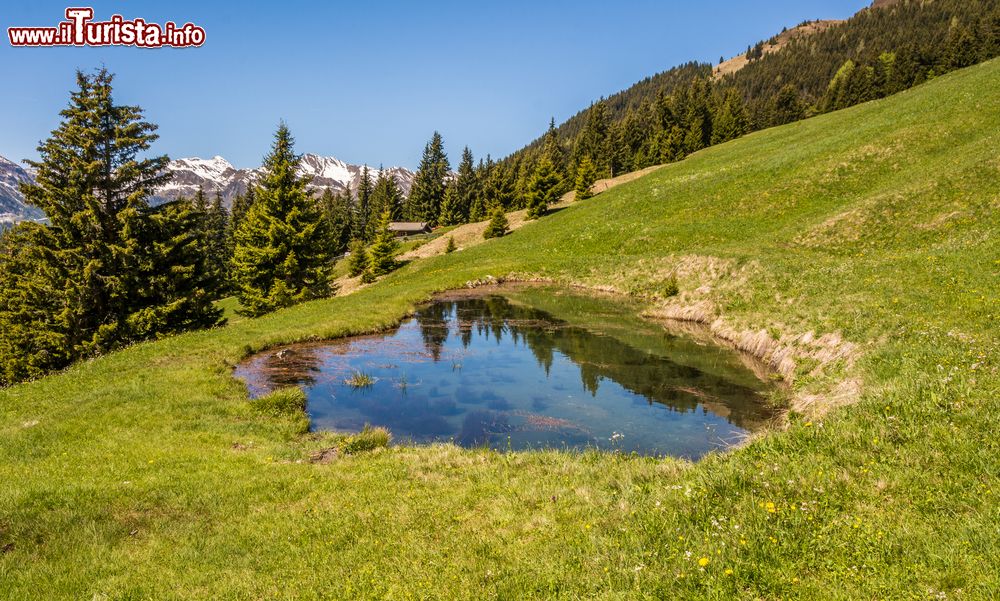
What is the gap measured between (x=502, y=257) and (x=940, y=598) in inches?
1885

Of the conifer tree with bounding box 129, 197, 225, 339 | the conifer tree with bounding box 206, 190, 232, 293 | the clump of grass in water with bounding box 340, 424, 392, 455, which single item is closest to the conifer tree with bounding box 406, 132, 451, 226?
the conifer tree with bounding box 206, 190, 232, 293

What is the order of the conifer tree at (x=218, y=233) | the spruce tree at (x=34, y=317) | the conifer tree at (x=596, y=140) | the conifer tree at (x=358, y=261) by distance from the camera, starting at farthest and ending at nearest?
the conifer tree at (x=596, y=140), the conifer tree at (x=218, y=233), the conifer tree at (x=358, y=261), the spruce tree at (x=34, y=317)

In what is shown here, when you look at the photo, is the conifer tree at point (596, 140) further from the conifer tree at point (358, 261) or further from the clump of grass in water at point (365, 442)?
the clump of grass in water at point (365, 442)

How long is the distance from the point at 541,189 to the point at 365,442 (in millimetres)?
62031

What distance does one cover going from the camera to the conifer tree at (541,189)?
69500 millimetres

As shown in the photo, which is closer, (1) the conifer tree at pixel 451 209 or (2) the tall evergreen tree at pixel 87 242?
(2) the tall evergreen tree at pixel 87 242

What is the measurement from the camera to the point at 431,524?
26.1 ft

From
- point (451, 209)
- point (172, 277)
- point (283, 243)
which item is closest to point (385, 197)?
point (451, 209)

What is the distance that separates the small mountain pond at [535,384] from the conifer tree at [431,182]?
268 ft

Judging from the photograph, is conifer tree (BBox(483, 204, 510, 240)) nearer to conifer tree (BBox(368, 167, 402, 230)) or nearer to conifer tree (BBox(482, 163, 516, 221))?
conifer tree (BBox(482, 163, 516, 221))

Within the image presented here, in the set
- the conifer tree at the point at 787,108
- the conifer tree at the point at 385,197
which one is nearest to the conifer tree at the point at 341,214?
the conifer tree at the point at 385,197

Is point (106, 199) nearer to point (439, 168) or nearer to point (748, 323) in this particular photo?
point (748, 323)

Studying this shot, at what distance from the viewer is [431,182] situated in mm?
108625

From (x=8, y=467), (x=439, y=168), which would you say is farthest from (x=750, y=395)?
(x=439, y=168)
